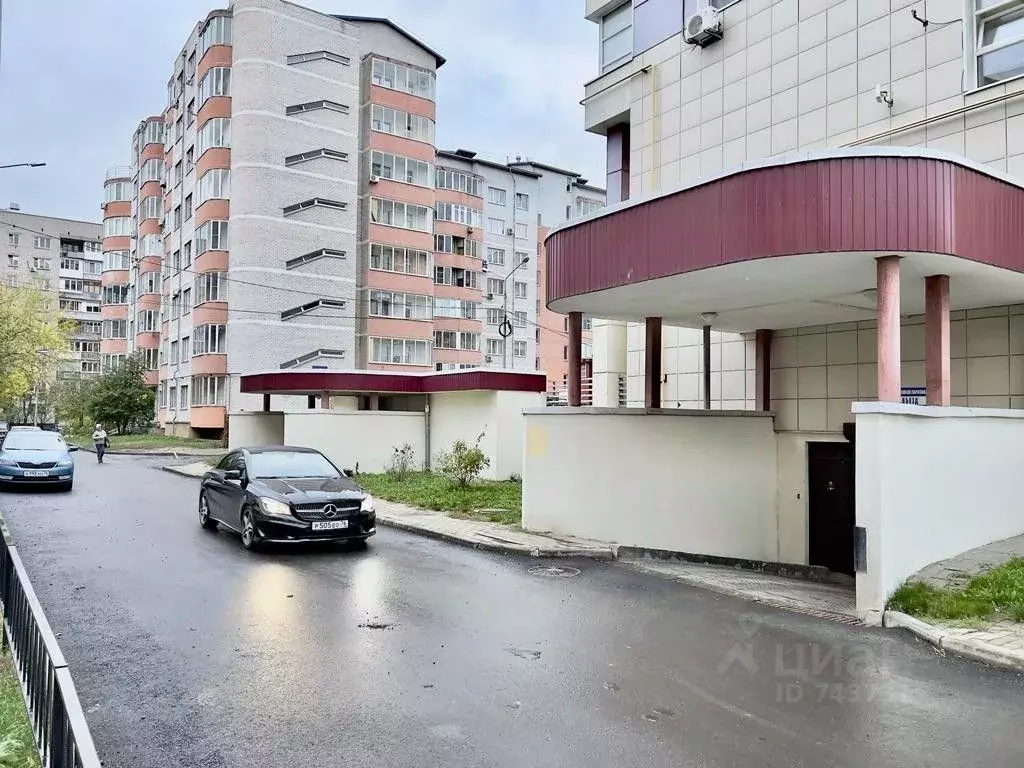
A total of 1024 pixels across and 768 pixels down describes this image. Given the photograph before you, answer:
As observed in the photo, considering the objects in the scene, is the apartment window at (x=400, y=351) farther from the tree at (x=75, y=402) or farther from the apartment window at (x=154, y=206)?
the apartment window at (x=154, y=206)

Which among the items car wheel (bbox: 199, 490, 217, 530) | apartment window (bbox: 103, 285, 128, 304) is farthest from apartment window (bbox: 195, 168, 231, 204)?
car wheel (bbox: 199, 490, 217, 530)

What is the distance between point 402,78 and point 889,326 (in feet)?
139

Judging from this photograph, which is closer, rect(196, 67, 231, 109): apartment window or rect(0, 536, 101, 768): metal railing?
rect(0, 536, 101, 768): metal railing

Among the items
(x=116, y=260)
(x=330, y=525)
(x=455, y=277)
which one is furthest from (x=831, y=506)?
(x=116, y=260)

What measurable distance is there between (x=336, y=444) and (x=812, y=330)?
15.3m

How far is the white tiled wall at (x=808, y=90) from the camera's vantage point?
1137 cm

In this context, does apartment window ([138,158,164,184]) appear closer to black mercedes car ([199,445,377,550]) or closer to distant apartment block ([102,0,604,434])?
distant apartment block ([102,0,604,434])

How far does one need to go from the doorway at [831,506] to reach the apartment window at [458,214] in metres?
44.2

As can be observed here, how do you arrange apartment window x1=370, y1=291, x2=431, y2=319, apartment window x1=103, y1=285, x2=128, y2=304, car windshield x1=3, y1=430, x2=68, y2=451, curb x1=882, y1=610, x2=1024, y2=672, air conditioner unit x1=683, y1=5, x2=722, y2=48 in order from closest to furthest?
A: curb x1=882, y1=610, x2=1024, y2=672
air conditioner unit x1=683, y1=5, x2=722, y2=48
car windshield x1=3, y1=430, x2=68, y2=451
apartment window x1=370, y1=291, x2=431, y2=319
apartment window x1=103, y1=285, x2=128, y2=304

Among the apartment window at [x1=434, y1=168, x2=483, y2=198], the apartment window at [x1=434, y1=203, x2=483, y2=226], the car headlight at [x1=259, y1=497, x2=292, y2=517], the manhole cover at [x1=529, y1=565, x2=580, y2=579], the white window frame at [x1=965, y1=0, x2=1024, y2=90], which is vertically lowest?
the manhole cover at [x1=529, y1=565, x2=580, y2=579]

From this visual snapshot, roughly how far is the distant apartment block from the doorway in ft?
103

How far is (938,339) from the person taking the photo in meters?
8.75

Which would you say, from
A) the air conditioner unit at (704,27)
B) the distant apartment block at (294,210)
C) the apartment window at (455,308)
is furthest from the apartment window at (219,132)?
the air conditioner unit at (704,27)

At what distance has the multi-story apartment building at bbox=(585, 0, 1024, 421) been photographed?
11.0 metres
